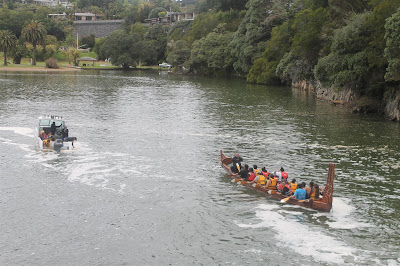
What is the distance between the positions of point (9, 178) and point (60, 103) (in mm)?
36197

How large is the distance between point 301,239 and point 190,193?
8.69 meters

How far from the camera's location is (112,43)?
154 m

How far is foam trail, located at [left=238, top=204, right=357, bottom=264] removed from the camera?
2120cm

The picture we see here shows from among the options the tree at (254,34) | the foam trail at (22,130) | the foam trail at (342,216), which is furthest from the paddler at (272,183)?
the tree at (254,34)

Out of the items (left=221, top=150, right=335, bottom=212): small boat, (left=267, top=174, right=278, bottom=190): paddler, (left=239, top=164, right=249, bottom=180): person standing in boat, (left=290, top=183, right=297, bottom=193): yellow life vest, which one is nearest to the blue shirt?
(left=221, top=150, right=335, bottom=212): small boat

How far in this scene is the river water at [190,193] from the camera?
21.7 m

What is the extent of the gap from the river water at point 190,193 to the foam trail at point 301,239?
0.06m

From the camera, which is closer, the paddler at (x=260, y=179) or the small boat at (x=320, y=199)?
the small boat at (x=320, y=199)

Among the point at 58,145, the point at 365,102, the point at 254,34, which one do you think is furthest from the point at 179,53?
the point at 58,145

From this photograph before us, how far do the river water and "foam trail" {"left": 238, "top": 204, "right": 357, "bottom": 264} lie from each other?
0.18 feet

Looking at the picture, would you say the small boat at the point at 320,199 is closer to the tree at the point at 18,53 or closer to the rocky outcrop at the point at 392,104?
the rocky outcrop at the point at 392,104

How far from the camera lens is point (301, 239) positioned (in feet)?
74.4

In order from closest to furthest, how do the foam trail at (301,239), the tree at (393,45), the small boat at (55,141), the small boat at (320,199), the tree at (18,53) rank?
the foam trail at (301,239) < the small boat at (320,199) < the small boat at (55,141) < the tree at (393,45) < the tree at (18,53)

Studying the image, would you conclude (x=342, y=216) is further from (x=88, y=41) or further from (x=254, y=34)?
(x=88, y=41)
